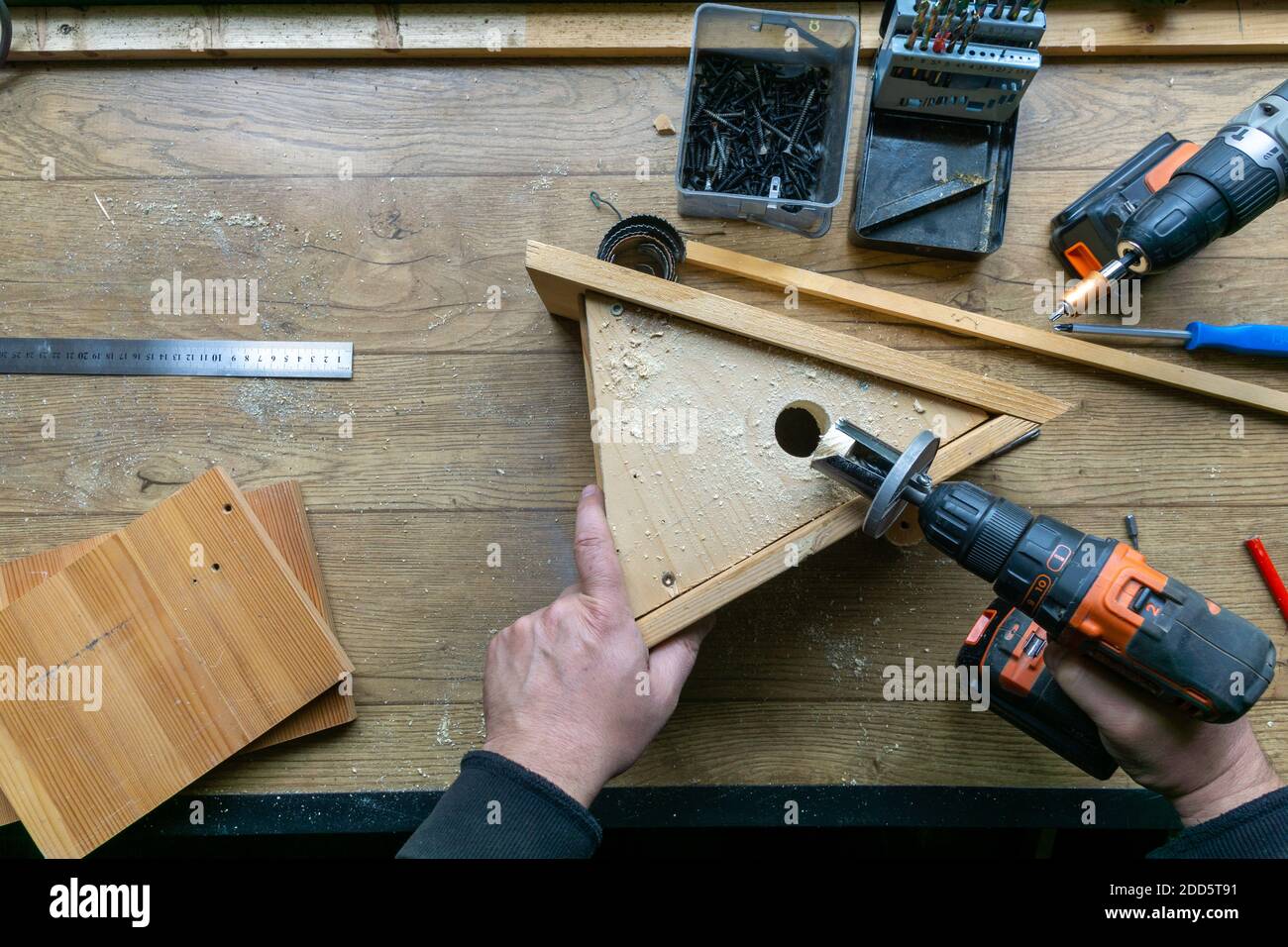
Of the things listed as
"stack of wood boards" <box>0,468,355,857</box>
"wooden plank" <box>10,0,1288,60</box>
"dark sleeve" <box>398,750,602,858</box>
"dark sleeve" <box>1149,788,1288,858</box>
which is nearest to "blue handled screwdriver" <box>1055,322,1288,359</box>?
"wooden plank" <box>10,0,1288,60</box>

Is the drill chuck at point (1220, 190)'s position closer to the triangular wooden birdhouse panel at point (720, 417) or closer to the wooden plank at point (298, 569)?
the triangular wooden birdhouse panel at point (720, 417)

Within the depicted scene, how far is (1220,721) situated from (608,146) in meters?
1.39

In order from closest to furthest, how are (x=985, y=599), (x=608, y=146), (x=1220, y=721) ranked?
(x=1220, y=721) < (x=985, y=599) < (x=608, y=146)

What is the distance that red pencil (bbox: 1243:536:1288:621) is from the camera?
1.44 m

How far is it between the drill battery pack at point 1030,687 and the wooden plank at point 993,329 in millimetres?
511

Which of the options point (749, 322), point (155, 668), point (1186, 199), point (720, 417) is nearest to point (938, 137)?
point (1186, 199)

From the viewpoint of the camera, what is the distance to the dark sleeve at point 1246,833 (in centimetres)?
109

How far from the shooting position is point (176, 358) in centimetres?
153

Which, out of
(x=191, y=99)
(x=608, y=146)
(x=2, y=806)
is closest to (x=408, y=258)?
(x=608, y=146)

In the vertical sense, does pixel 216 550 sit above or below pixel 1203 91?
below

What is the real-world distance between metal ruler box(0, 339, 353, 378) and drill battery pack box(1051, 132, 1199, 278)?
1.39 m

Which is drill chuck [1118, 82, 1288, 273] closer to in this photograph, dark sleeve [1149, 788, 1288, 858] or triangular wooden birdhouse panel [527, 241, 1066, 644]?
triangular wooden birdhouse panel [527, 241, 1066, 644]

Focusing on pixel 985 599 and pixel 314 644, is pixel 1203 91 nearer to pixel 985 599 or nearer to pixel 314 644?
pixel 985 599

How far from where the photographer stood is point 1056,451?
1.48m
